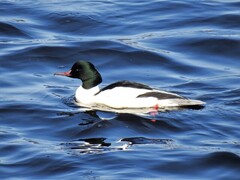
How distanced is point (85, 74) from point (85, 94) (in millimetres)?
436

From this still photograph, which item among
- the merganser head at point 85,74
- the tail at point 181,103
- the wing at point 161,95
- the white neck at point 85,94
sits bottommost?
the tail at point 181,103

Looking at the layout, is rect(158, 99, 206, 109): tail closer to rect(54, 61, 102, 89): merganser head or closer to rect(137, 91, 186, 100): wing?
rect(137, 91, 186, 100): wing

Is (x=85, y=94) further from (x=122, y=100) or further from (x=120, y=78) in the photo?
(x=120, y=78)

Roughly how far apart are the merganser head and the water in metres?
0.46

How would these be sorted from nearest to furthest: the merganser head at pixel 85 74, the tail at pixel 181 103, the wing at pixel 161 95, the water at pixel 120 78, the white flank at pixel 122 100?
the water at pixel 120 78
the tail at pixel 181 103
the wing at pixel 161 95
the white flank at pixel 122 100
the merganser head at pixel 85 74

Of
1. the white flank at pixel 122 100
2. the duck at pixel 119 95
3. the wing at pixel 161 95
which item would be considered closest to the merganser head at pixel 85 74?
the duck at pixel 119 95

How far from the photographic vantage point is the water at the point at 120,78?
16.0 metres

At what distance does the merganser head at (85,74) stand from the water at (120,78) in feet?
1.50

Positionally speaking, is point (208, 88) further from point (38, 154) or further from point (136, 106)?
point (38, 154)

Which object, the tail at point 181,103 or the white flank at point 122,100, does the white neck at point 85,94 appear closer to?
the white flank at point 122,100

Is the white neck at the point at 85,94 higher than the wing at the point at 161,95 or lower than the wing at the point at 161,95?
higher

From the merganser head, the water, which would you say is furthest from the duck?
the water

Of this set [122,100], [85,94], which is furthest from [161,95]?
[85,94]

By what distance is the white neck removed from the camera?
65.1ft
